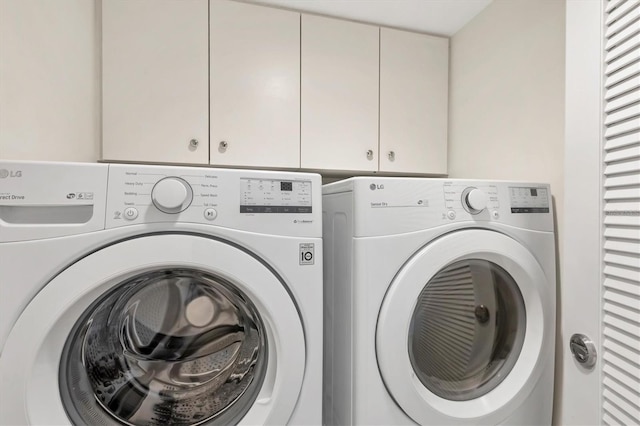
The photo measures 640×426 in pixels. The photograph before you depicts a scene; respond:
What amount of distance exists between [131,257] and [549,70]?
1345 mm

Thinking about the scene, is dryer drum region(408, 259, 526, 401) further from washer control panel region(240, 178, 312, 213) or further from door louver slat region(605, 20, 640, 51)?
door louver slat region(605, 20, 640, 51)

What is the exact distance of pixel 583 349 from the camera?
695 mm

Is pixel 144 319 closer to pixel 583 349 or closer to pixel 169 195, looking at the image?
pixel 169 195

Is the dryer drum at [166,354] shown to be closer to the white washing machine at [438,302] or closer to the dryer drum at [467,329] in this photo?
the white washing machine at [438,302]

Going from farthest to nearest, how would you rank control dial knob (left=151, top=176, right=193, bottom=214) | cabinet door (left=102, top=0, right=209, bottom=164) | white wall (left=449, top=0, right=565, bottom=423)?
cabinet door (left=102, top=0, right=209, bottom=164)
white wall (left=449, top=0, right=565, bottom=423)
control dial knob (left=151, top=176, right=193, bottom=214)

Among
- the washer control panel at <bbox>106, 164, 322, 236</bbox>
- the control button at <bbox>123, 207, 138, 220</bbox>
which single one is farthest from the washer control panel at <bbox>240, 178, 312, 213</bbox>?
the control button at <bbox>123, 207, 138, 220</bbox>

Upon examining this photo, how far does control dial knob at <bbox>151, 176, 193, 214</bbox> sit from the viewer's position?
0.70 metres

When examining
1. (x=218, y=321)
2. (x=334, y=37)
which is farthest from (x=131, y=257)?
(x=334, y=37)

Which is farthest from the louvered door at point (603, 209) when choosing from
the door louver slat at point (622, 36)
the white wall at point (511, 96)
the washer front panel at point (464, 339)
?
the white wall at point (511, 96)

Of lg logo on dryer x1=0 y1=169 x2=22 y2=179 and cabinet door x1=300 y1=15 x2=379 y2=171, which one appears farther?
cabinet door x1=300 y1=15 x2=379 y2=171

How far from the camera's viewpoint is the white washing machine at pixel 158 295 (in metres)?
0.65

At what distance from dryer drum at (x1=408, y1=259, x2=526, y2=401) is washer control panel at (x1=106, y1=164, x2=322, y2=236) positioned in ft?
1.41

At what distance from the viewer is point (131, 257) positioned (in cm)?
68

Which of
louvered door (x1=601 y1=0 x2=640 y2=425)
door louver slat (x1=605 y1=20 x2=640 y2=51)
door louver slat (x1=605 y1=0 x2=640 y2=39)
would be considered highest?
door louver slat (x1=605 y1=0 x2=640 y2=39)
